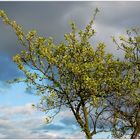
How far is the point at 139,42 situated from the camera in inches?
1759

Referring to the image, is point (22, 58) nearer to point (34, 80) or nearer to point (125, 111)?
point (34, 80)

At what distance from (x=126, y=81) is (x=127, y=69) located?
3.24 metres

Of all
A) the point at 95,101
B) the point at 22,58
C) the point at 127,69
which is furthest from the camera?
the point at 127,69

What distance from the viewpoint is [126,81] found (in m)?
40.1

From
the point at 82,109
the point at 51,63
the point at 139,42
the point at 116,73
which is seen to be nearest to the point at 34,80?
the point at 51,63

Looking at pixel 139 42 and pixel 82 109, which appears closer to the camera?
pixel 82 109

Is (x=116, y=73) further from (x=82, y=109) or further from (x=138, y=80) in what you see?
(x=82, y=109)

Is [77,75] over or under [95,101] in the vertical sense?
over

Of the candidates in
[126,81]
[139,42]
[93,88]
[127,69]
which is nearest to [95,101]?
[93,88]

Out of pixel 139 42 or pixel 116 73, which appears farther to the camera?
pixel 139 42

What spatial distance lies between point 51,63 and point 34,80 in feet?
8.29

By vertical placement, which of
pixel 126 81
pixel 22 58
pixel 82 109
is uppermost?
pixel 22 58

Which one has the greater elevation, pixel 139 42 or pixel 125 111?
pixel 139 42

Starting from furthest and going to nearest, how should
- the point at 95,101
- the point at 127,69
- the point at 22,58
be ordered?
the point at 127,69 < the point at 22,58 < the point at 95,101
